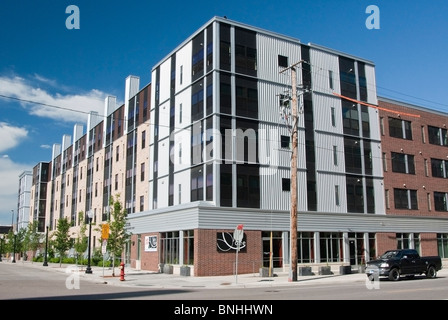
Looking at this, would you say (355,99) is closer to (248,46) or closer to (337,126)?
(337,126)

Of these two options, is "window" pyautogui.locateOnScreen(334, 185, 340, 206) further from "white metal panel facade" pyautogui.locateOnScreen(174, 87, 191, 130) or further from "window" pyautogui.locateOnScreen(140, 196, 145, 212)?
"window" pyautogui.locateOnScreen(140, 196, 145, 212)

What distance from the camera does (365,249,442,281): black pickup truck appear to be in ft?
83.7

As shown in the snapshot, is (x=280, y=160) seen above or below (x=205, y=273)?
above

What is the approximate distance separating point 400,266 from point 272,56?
67.7 feet

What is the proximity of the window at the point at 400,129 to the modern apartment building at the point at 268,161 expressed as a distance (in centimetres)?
23

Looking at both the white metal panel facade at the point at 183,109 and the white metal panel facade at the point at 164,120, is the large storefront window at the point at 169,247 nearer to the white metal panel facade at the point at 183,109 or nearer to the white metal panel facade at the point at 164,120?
the white metal panel facade at the point at 183,109

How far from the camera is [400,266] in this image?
2583cm

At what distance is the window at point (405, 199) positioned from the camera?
4453 cm

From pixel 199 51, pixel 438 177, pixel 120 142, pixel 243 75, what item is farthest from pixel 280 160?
pixel 120 142

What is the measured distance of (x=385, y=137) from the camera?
1766 inches

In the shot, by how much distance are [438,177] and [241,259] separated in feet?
87.7

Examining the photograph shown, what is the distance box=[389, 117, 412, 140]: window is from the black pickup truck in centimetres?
2040

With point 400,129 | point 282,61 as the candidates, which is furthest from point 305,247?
point 400,129
